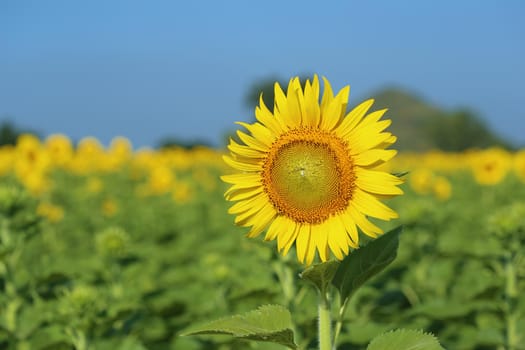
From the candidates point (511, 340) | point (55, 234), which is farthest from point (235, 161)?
point (55, 234)

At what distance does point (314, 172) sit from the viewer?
6.95 feet

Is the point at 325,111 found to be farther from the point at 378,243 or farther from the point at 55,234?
the point at 55,234

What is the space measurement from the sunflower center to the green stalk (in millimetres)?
2138

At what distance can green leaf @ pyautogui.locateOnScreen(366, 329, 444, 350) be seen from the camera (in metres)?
2.04

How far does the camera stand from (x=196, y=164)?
63.6 ft

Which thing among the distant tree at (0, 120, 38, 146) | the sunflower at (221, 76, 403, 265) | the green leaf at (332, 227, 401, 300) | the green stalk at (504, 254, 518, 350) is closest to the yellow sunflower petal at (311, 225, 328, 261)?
the sunflower at (221, 76, 403, 265)

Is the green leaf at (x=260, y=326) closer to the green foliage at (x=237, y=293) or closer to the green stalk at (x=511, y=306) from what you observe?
the green foliage at (x=237, y=293)

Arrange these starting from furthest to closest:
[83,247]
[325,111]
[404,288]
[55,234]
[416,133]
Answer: [416,133] < [55,234] < [83,247] < [404,288] < [325,111]

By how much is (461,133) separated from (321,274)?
2618 inches

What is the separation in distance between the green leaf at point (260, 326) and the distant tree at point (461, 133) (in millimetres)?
65222

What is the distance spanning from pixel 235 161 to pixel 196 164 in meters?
17.3

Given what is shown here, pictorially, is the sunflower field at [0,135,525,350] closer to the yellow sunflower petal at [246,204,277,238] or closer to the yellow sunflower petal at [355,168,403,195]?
the yellow sunflower petal at [355,168,403,195]

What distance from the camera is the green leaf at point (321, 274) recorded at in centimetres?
201

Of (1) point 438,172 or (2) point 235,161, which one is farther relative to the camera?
(1) point 438,172
